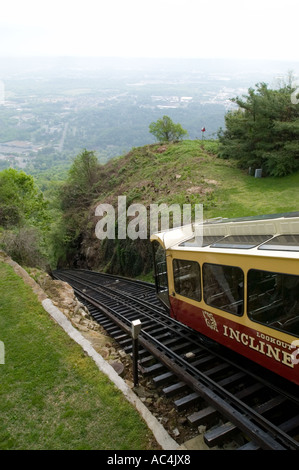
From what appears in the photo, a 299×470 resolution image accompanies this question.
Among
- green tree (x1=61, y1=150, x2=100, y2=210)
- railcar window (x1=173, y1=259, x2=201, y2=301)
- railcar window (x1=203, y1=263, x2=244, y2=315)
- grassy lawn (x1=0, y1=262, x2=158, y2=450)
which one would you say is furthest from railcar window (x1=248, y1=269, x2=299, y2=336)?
green tree (x1=61, y1=150, x2=100, y2=210)

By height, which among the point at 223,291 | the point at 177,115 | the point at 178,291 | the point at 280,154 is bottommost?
the point at 178,291

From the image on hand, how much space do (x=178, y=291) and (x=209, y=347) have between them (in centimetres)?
158

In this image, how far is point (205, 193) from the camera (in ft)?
79.3

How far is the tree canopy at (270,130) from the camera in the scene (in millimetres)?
24359

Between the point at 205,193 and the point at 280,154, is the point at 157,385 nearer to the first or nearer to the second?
the point at 205,193

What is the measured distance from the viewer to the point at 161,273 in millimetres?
9188

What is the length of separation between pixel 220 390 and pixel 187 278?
102 inches

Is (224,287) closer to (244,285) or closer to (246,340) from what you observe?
(244,285)

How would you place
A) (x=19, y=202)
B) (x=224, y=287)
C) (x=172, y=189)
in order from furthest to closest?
(x=19, y=202) → (x=172, y=189) → (x=224, y=287)

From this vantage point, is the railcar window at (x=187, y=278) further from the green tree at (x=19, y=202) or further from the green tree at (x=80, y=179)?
the green tree at (x=80, y=179)

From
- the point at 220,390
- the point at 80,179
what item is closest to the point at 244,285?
the point at 220,390

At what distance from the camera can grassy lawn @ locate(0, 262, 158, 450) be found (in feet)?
16.5

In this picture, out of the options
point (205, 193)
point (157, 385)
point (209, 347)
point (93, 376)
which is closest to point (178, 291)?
point (209, 347)

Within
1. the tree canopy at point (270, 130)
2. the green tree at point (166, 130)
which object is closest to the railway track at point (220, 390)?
the tree canopy at point (270, 130)
